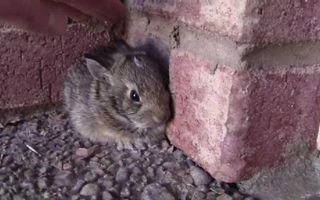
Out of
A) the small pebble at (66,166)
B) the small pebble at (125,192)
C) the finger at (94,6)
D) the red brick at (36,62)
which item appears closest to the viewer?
the finger at (94,6)

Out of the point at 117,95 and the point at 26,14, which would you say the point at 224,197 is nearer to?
the point at 117,95

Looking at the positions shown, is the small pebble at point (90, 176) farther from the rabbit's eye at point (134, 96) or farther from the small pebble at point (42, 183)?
the rabbit's eye at point (134, 96)

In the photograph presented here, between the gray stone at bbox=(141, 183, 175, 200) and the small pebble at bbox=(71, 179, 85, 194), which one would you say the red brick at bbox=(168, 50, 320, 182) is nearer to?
the gray stone at bbox=(141, 183, 175, 200)

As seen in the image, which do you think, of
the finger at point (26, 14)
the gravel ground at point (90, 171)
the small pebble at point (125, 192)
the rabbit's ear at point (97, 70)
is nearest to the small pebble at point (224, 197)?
the gravel ground at point (90, 171)

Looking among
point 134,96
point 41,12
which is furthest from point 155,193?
point 41,12

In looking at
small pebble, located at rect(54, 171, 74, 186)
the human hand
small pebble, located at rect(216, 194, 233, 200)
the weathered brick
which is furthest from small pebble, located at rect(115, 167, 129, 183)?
the human hand

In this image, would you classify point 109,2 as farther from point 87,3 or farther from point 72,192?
point 72,192
